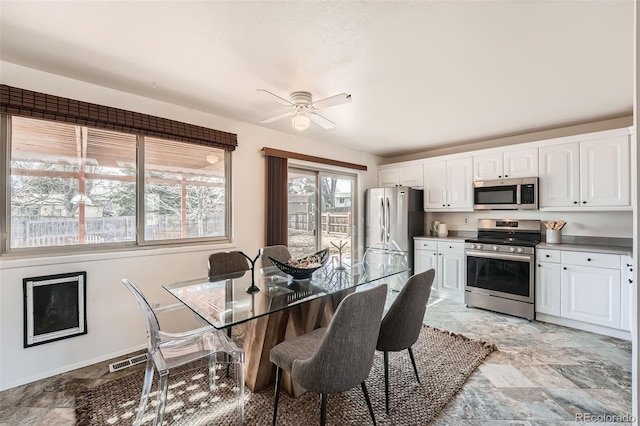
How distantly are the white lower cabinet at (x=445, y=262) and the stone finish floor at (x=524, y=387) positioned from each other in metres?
1.16

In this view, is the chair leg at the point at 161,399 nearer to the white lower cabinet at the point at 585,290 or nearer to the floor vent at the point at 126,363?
the floor vent at the point at 126,363

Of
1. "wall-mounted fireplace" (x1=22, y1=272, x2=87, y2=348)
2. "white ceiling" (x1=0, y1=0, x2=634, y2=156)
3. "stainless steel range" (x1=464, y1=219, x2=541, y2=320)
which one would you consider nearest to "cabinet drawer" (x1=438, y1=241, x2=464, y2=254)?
"stainless steel range" (x1=464, y1=219, x2=541, y2=320)

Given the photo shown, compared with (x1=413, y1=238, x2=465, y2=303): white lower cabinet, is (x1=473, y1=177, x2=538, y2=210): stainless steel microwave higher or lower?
higher

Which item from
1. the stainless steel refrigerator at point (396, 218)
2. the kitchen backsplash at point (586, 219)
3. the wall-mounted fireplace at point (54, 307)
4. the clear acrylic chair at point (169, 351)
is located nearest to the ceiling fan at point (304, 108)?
the clear acrylic chair at point (169, 351)

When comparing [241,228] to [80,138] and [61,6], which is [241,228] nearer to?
[80,138]

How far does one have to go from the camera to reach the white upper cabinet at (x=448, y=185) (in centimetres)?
427

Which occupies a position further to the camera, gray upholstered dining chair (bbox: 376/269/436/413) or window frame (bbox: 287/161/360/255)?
window frame (bbox: 287/161/360/255)

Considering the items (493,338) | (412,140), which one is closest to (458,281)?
(493,338)

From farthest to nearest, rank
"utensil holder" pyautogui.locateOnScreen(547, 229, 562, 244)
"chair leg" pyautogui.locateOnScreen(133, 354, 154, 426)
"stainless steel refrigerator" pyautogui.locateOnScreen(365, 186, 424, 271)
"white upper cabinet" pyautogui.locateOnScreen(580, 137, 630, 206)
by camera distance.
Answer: "stainless steel refrigerator" pyautogui.locateOnScreen(365, 186, 424, 271) < "utensil holder" pyautogui.locateOnScreen(547, 229, 562, 244) < "white upper cabinet" pyautogui.locateOnScreen(580, 137, 630, 206) < "chair leg" pyautogui.locateOnScreen(133, 354, 154, 426)

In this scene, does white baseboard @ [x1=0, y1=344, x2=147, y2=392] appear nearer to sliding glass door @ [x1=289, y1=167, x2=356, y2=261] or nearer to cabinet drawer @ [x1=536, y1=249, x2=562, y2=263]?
sliding glass door @ [x1=289, y1=167, x2=356, y2=261]

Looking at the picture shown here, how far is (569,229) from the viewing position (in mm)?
3643

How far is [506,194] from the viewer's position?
3.89 metres

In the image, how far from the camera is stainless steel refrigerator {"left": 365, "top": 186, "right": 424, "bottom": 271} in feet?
15.1

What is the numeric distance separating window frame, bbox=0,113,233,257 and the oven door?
3318mm
